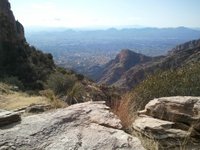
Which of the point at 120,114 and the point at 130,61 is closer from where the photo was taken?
the point at 120,114

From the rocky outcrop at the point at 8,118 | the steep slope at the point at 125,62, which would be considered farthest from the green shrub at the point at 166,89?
the steep slope at the point at 125,62

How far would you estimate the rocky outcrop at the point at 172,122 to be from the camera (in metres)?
5.55

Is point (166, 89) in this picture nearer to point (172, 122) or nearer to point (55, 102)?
point (172, 122)

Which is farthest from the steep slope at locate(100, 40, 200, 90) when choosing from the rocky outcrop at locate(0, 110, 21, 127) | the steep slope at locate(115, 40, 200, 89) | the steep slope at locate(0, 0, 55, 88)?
the rocky outcrop at locate(0, 110, 21, 127)

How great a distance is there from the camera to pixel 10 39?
32844 mm

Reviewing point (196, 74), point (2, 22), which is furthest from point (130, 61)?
point (196, 74)

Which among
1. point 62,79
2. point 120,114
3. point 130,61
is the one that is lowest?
point 130,61

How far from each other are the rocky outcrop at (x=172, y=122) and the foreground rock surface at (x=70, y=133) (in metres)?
0.63

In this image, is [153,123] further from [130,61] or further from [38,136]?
[130,61]

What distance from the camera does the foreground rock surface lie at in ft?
15.3

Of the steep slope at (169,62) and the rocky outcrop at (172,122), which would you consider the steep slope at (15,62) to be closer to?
the steep slope at (169,62)

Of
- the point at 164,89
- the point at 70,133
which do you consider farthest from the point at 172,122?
the point at 164,89

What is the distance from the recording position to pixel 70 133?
507 cm

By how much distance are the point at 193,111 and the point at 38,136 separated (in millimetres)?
2691
